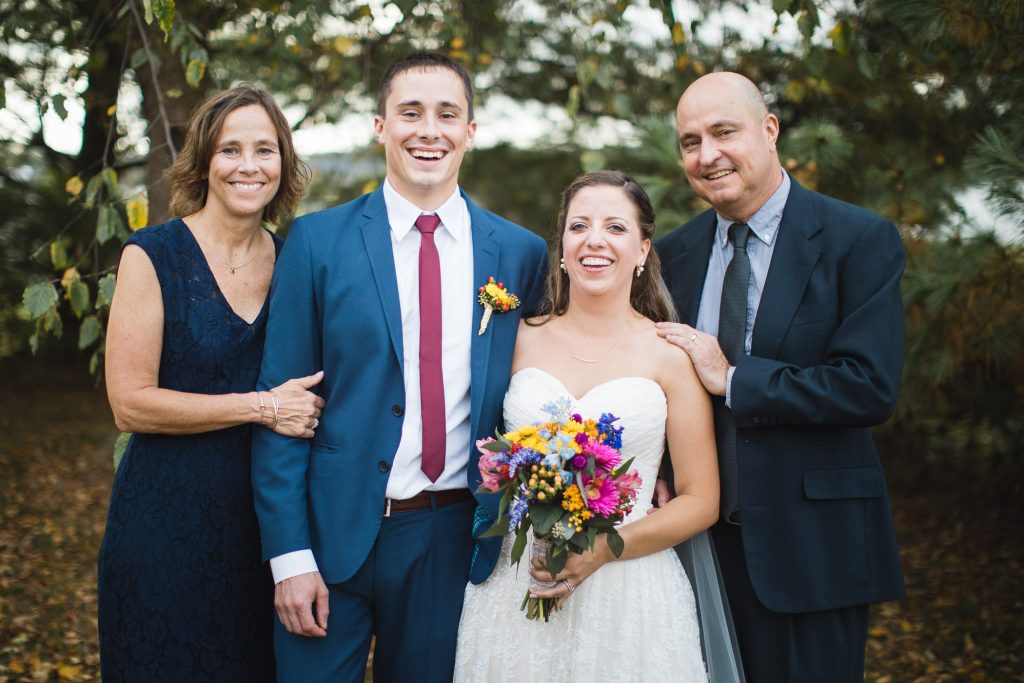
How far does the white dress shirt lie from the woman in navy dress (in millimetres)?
305

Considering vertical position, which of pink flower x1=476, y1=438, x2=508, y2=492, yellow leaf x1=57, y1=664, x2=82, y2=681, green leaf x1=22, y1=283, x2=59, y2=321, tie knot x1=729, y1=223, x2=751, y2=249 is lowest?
yellow leaf x1=57, y1=664, x2=82, y2=681

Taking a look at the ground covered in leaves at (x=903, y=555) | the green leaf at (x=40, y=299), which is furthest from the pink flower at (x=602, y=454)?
the ground covered in leaves at (x=903, y=555)

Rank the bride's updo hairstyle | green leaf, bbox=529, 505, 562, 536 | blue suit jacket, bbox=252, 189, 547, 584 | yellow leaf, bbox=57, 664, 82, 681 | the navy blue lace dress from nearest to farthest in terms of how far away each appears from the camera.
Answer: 1. green leaf, bbox=529, 505, 562, 536
2. blue suit jacket, bbox=252, 189, 547, 584
3. the navy blue lace dress
4. the bride's updo hairstyle
5. yellow leaf, bbox=57, 664, 82, 681

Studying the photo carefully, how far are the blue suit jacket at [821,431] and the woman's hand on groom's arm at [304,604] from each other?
139 cm

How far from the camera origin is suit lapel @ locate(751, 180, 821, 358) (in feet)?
9.73

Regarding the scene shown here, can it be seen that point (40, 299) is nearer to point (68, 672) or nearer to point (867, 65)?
point (68, 672)

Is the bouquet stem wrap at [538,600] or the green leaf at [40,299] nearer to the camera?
the bouquet stem wrap at [538,600]

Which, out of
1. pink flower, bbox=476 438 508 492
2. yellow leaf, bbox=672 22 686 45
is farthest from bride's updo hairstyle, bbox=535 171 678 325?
yellow leaf, bbox=672 22 686 45

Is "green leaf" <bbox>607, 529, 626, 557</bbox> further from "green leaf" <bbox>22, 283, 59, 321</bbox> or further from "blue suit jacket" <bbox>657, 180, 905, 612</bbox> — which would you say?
"green leaf" <bbox>22, 283, 59, 321</bbox>

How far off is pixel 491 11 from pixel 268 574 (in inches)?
144

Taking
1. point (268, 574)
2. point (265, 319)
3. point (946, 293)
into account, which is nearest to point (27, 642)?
point (268, 574)

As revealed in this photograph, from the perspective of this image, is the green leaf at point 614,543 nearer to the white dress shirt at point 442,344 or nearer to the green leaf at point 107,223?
the white dress shirt at point 442,344

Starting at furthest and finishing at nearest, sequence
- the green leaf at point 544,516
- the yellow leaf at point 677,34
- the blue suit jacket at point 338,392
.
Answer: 1. the yellow leaf at point 677,34
2. the blue suit jacket at point 338,392
3. the green leaf at point 544,516

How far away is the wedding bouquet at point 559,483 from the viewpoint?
2393 mm
